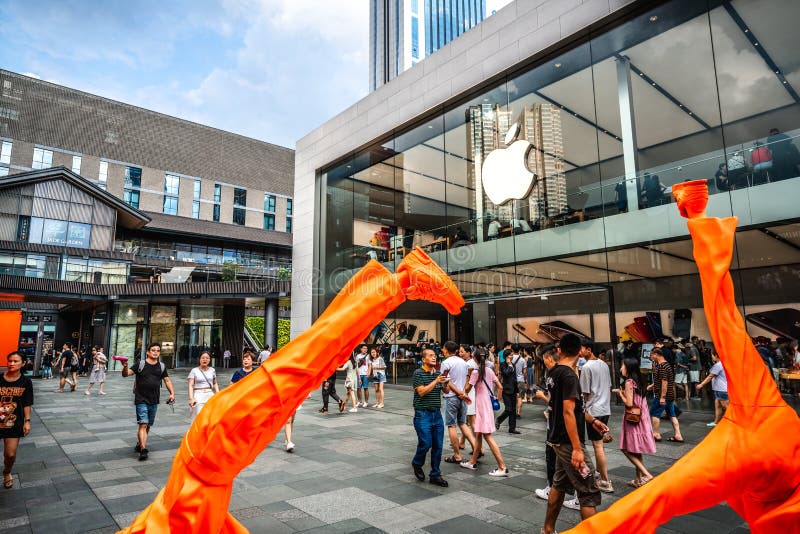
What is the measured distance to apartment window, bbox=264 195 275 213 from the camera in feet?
161

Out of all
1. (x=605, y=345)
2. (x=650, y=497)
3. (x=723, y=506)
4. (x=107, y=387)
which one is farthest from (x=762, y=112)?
(x=107, y=387)

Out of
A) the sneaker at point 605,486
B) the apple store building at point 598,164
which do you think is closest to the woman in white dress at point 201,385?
the sneaker at point 605,486

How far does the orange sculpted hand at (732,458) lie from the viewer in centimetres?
252

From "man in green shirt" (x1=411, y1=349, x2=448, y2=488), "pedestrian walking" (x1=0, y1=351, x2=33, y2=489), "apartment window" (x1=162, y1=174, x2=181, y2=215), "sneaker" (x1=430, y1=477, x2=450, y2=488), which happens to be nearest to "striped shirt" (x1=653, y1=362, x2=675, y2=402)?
"man in green shirt" (x1=411, y1=349, x2=448, y2=488)

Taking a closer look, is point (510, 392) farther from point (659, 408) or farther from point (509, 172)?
point (509, 172)

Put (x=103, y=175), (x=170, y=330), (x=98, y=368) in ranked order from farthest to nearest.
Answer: (x=103, y=175)
(x=170, y=330)
(x=98, y=368)

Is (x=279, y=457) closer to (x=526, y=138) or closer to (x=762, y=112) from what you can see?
(x=526, y=138)

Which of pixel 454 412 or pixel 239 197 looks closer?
pixel 454 412

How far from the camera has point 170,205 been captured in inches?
1704

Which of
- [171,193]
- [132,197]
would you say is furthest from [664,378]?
[171,193]

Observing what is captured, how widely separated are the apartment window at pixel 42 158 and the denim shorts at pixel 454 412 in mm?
42286

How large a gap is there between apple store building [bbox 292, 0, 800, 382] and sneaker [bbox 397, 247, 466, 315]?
9.91 meters

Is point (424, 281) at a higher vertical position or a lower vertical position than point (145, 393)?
higher

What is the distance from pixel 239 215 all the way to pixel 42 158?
16.2 meters
